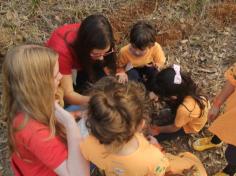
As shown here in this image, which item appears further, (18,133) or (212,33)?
(212,33)

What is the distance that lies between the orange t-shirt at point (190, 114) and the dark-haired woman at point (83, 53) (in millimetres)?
567

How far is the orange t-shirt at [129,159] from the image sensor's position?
2055 mm

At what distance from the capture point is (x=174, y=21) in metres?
3.71

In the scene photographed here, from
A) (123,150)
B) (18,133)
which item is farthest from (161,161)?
(18,133)

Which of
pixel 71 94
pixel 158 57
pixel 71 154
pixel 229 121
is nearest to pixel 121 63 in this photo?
pixel 158 57

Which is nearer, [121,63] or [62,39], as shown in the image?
[62,39]

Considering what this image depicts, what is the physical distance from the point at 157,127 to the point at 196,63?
2.75 feet

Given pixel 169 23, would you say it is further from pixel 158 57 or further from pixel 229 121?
pixel 229 121

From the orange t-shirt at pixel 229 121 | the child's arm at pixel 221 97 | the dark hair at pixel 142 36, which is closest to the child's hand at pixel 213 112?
the child's arm at pixel 221 97

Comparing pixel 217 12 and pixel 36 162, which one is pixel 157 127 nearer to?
pixel 36 162

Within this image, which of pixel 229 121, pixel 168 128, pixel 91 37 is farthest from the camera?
pixel 168 128

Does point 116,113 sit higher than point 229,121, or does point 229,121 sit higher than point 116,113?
point 116,113

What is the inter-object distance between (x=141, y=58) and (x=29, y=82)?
1281 mm

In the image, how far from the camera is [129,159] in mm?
2045
